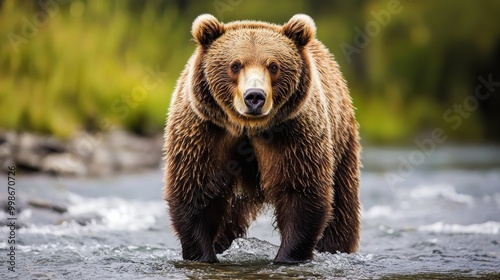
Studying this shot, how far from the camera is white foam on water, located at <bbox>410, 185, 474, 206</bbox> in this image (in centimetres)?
1264

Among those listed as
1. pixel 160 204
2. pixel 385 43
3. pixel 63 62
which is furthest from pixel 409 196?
pixel 385 43

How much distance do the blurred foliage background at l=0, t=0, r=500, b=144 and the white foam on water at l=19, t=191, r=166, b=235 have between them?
12.0 feet

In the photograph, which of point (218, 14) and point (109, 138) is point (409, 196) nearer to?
point (109, 138)

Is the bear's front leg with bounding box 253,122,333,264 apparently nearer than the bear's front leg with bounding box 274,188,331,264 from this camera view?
Yes

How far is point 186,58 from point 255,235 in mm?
9616

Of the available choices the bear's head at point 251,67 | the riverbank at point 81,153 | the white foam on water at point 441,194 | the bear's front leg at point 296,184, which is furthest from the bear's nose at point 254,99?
the riverbank at point 81,153

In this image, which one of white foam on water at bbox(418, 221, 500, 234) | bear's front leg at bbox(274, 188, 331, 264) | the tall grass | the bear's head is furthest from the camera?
the tall grass

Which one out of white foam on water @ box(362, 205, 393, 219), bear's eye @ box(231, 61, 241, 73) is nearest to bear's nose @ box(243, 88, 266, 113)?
bear's eye @ box(231, 61, 241, 73)

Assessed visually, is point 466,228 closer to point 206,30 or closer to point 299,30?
point 299,30

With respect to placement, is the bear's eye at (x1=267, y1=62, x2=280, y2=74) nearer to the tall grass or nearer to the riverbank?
the riverbank

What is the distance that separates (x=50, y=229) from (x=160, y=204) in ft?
10.9

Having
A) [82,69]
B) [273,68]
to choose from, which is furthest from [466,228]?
[82,69]

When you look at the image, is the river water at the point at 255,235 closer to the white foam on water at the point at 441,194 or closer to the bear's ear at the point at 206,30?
the white foam on water at the point at 441,194

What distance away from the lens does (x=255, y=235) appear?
975cm
